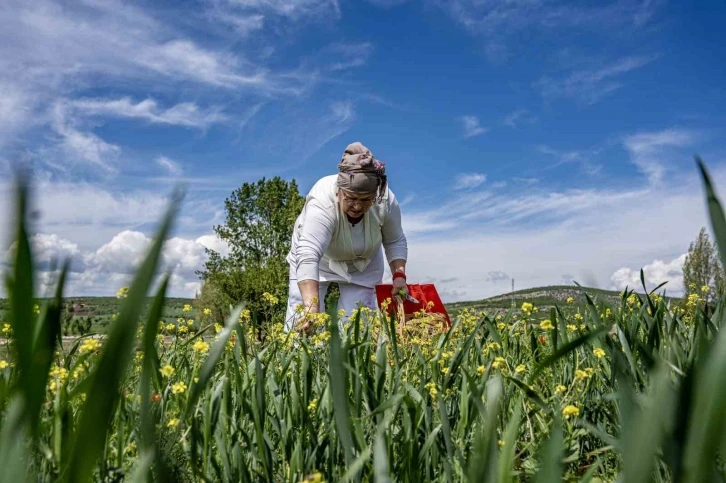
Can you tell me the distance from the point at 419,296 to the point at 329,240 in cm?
127

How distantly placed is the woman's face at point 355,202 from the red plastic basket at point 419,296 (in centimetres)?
84

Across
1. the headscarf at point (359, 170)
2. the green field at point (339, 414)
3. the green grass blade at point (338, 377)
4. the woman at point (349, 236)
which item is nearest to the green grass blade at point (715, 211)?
the green field at point (339, 414)

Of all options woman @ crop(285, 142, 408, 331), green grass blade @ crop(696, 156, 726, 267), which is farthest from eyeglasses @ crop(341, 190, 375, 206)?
green grass blade @ crop(696, 156, 726, 267)

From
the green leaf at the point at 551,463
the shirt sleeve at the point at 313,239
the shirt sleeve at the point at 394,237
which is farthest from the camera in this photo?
the shirt sleeve at the point at 394,237

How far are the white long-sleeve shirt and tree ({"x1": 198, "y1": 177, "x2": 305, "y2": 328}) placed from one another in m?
19.0

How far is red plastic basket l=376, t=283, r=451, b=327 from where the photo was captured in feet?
21.2

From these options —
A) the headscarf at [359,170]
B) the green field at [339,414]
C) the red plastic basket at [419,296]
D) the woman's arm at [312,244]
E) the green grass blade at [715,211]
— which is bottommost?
the green field at [339,414]

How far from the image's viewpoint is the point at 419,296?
677 cm

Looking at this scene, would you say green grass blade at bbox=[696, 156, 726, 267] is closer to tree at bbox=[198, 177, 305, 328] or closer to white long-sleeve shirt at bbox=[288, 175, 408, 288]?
white long-sleeve shirt at bbox=[288, 175, 408, 288]

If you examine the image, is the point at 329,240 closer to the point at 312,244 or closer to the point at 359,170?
the point at 312,244

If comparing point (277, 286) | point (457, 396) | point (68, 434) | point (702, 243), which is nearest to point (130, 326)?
point (68, 434)

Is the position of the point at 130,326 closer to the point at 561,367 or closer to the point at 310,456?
the point at 310,456

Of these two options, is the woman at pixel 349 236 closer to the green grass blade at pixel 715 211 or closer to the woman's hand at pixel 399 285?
the woman's hand at pixel 399 285

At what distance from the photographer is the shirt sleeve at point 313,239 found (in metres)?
5.84
